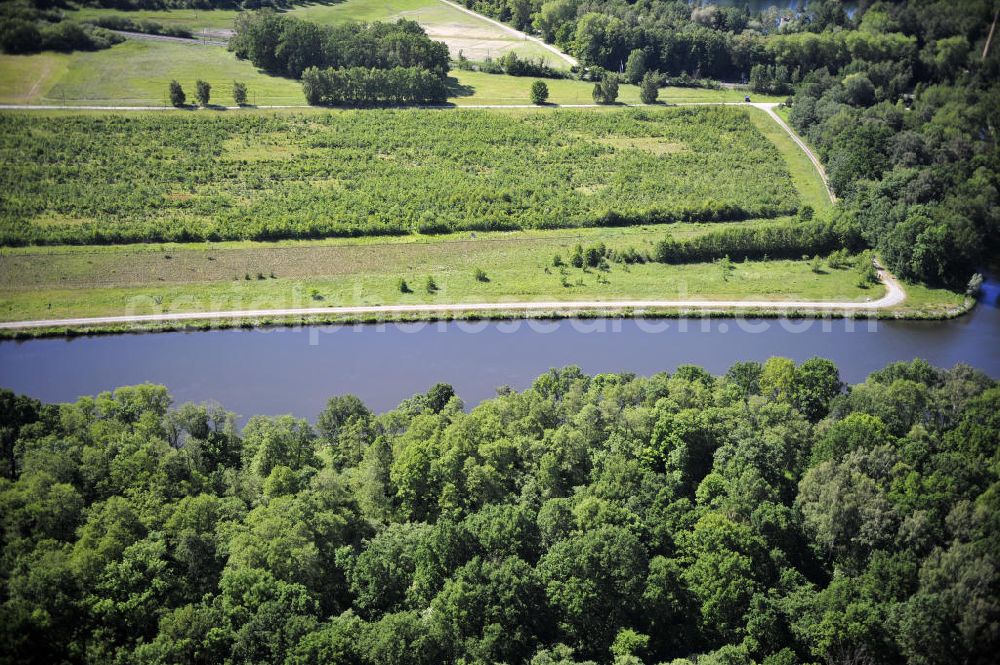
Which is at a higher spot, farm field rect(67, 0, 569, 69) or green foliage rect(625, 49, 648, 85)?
farm field rect(67, 0, 569, 69)

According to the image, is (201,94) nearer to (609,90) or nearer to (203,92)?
(203,92)

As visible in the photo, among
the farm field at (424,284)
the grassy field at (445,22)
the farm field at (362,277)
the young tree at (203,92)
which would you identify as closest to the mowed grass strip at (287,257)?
the farm field at (362,277)

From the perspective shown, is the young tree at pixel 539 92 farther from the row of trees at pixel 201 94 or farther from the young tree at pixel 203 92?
the young tree at pixel 203 92

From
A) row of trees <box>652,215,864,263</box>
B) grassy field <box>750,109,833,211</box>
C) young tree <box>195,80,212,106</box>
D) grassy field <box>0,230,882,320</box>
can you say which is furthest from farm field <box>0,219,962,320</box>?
young tree <box>195,80,212,106</box>

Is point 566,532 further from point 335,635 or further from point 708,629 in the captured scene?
point 335,635

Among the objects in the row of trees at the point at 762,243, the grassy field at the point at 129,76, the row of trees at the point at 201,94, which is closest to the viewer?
the row of trees at the point at 762,243

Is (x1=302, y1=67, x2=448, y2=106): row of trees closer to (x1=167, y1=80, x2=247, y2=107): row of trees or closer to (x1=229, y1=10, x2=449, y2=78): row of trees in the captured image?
(x1=229, y1=10, x2=449, y2=78): row of trees

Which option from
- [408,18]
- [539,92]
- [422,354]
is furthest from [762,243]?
[408,18]
